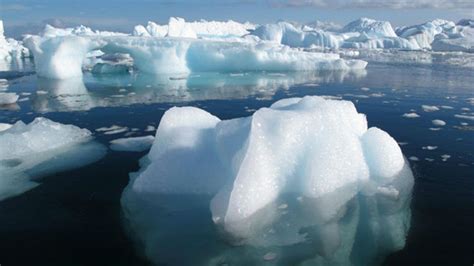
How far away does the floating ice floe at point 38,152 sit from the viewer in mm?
5727

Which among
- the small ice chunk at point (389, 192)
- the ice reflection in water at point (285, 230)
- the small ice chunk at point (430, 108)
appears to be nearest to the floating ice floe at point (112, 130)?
the ice reflection in water at point (285, 230)

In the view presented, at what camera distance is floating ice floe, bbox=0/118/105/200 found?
5.73 meters

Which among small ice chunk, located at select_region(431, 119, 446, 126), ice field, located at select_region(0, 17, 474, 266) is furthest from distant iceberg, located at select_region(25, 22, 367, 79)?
small ice chunk, located at select_region(431, 119, 446, 126)

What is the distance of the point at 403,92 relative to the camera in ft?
44.8

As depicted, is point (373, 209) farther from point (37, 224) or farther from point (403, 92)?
point (403, 92)

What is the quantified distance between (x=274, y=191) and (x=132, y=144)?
135 inches

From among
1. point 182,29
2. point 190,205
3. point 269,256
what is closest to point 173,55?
point 190,205

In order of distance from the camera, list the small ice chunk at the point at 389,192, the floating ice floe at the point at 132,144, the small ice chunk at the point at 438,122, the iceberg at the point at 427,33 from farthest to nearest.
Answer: the iceberg at the point at 427,33
the small ice chunk at the point at 438,122
the floating ice floe at the point at 132,144
the small ice chunk at the point at 389,192

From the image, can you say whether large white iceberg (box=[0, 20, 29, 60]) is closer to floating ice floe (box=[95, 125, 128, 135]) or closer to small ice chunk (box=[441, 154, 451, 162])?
floating ice floe (box=[95, 125, 128, 135])

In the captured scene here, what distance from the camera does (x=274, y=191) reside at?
15.8 ft

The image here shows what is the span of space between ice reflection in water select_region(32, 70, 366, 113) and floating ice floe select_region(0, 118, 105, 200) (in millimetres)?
3559

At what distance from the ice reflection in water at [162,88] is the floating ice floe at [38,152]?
3.56 m

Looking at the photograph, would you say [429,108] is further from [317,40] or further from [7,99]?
[317,40]

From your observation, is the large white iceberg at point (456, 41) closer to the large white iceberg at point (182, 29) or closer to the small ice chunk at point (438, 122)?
the large white iceberg at point (182, 29)
